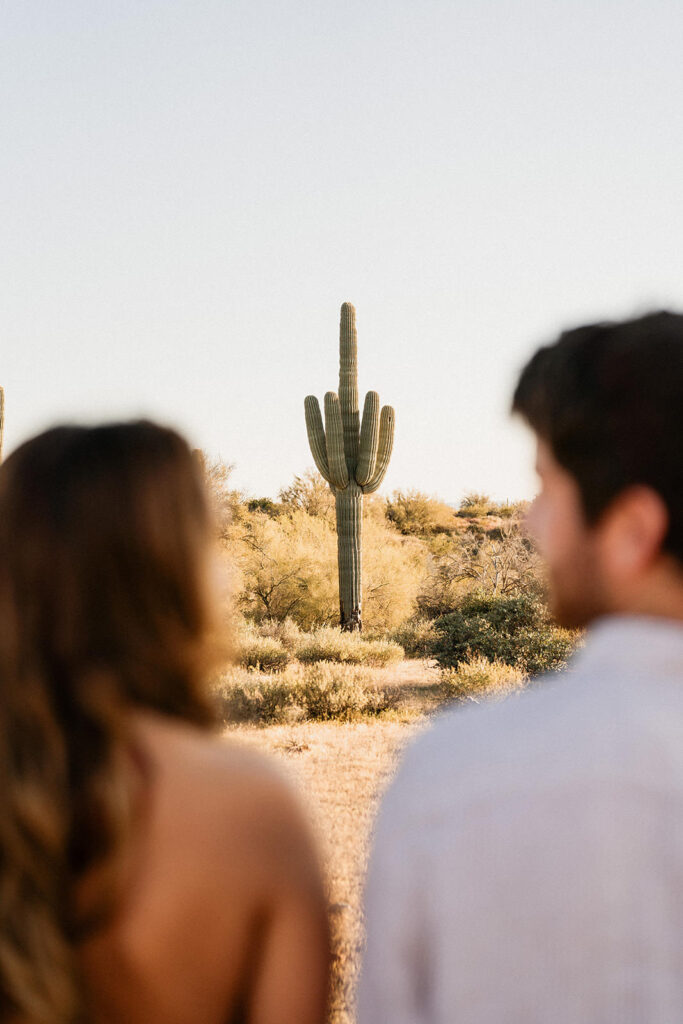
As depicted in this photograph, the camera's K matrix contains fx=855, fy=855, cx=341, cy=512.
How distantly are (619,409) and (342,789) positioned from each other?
587cm

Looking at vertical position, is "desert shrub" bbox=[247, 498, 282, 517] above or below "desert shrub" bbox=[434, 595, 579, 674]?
above

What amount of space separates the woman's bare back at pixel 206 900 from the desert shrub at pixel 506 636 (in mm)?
10105

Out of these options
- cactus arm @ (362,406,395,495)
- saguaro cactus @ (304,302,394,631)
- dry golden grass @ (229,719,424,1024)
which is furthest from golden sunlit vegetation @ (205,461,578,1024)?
cactus arm @ (362,406,395,495)

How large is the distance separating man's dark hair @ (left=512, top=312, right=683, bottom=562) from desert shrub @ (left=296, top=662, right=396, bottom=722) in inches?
335

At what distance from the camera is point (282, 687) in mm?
9812

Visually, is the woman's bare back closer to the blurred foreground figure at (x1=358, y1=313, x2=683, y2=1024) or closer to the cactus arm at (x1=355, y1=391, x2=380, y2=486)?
the blurred foreground figure at (x1=358, y1=313, x2=683, y2=1024)

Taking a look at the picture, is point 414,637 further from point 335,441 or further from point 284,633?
point 335,441

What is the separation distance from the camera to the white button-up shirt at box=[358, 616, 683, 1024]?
0.90 metres

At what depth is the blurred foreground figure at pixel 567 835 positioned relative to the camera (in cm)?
90

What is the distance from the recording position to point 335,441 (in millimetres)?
15680

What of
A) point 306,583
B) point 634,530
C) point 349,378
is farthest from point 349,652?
point 634,530

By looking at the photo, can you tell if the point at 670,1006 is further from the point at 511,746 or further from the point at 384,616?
the point at 384,616

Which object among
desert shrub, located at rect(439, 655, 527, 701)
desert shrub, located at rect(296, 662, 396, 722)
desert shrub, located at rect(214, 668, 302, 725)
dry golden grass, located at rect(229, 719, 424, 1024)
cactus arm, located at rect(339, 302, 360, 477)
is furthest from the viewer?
cactus arm, located at rect(339, 302, 360, 477)

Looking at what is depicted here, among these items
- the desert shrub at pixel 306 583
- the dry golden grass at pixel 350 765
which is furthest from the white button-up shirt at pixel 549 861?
the desert shrub at pixel 306 583
